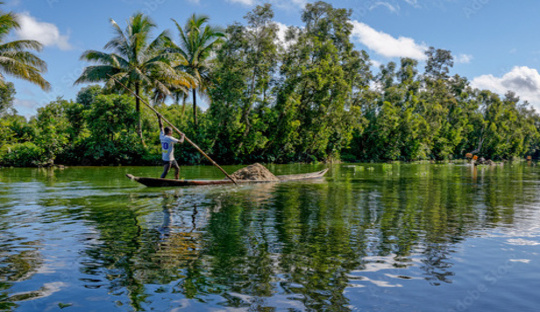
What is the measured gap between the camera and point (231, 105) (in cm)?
3850

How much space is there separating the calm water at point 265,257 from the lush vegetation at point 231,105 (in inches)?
808

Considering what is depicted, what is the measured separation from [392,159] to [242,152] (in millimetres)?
28205

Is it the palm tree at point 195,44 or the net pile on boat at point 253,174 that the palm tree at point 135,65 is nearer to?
the palm tree at point 195,44

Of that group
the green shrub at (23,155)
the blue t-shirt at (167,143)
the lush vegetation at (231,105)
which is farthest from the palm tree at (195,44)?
the blue t-shirt at (167,143)

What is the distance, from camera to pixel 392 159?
195 feet

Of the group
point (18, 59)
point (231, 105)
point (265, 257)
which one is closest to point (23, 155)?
point (18, 59)

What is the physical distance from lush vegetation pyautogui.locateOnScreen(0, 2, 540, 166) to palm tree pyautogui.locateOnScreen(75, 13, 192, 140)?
86 mm

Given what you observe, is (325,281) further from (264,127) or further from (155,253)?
(264,127)

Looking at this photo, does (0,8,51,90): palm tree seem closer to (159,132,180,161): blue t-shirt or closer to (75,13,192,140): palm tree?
(75,13,192,140): palm tree

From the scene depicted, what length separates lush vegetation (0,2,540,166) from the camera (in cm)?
3291

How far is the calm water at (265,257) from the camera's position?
436cm

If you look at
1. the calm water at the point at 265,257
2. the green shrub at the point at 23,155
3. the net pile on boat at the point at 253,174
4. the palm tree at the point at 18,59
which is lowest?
the calm water at the point at 265,257

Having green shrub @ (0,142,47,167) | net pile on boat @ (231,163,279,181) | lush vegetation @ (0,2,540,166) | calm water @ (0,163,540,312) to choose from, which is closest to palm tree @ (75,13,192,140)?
lush vegetation @ (0,2,540,166)

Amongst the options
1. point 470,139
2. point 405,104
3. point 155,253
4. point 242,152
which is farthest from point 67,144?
point 470,139
